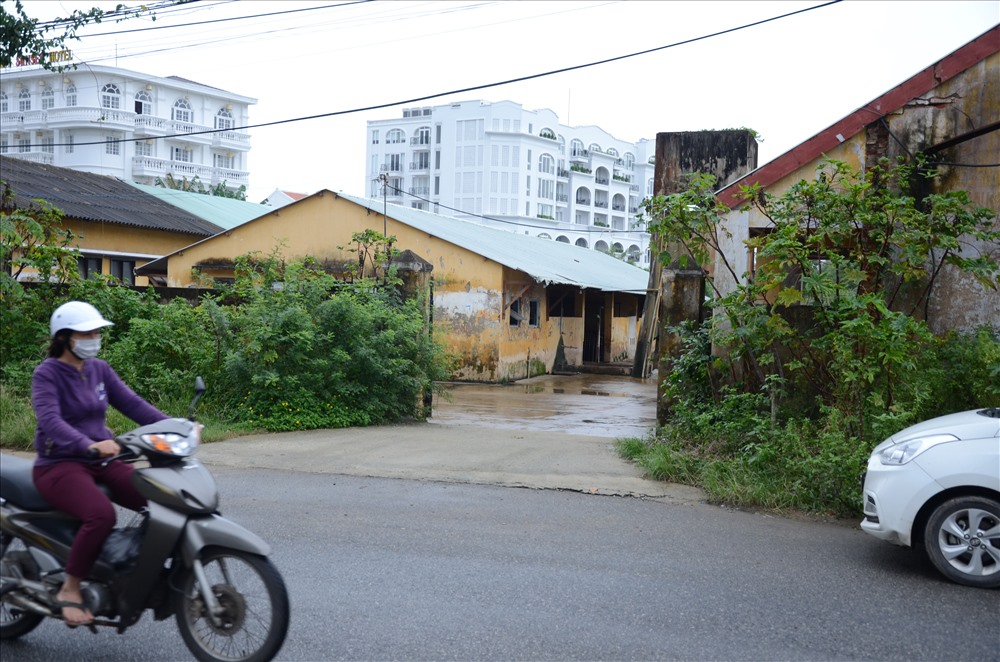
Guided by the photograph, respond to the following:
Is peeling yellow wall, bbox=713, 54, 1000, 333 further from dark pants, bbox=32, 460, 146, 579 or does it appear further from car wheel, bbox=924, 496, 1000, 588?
dark pants, bbox=32, 460, 146, 579

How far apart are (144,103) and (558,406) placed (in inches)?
2308

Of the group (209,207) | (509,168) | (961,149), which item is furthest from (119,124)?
(961,149)

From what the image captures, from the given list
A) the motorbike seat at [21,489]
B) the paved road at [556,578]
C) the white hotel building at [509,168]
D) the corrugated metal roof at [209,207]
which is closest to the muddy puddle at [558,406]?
the paved road at [556,578]

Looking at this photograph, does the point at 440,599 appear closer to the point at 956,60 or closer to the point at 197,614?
the point at 197,614

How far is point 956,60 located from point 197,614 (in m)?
9.81

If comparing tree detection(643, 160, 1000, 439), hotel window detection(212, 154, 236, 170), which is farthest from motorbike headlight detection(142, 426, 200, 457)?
hotel window detection(212, 154, 236, 170)

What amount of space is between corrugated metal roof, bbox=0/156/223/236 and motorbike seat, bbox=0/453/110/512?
23.1m

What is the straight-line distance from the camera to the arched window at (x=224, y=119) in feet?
241

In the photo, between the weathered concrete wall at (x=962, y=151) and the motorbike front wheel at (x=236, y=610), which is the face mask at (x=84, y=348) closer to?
the motorbike front wheel at (x=236, y=610)

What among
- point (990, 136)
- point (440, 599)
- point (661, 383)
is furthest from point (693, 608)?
point (990, 136)

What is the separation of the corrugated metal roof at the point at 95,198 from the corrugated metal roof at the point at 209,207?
1.92 feet

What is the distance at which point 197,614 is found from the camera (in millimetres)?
4266

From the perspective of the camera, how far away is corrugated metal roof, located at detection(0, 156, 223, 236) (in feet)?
88.2

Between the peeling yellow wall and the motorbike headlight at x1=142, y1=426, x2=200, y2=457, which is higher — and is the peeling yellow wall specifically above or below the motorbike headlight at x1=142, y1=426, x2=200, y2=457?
above
